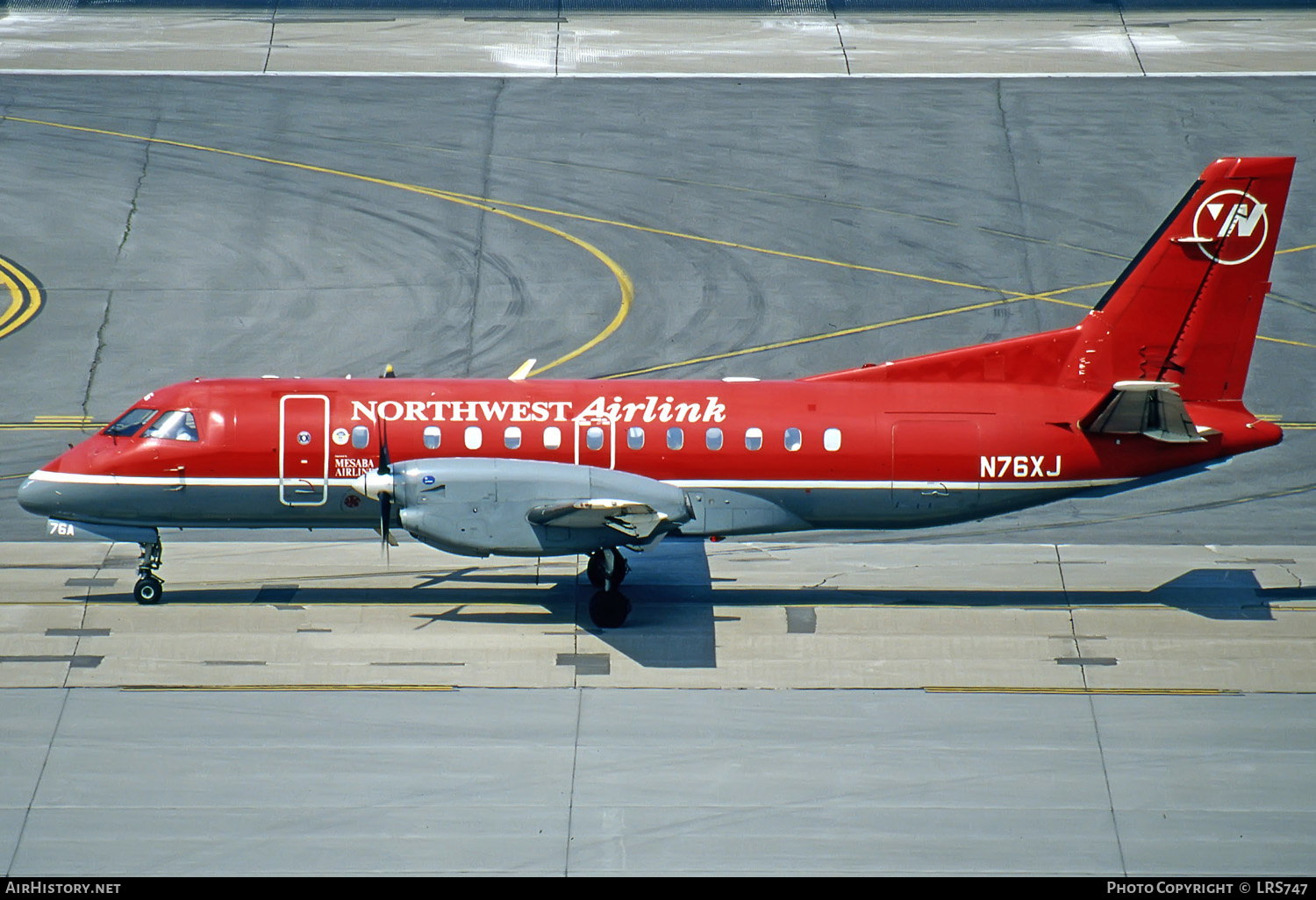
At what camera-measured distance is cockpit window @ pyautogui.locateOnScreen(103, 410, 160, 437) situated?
2547cm

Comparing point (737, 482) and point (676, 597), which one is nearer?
point (737, 482)

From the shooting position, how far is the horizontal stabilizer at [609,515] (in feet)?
76.0

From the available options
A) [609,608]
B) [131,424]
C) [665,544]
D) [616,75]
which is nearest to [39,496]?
[131,424]

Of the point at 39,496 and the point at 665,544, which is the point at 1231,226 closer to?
the point at 665,544

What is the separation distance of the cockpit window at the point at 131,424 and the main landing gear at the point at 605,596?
7.87m

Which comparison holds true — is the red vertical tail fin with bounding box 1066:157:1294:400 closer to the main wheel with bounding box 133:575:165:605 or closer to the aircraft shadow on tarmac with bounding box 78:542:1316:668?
the aircraft shadow on tarmac with bounding box 78:542:1316:668

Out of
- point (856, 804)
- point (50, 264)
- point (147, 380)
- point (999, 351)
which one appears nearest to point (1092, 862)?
point (856, 804)

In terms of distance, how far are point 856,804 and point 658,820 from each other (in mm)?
2650

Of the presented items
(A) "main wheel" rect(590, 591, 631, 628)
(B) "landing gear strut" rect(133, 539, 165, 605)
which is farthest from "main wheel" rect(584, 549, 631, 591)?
(B) "landing gear strut" rect(133, 539, 165, 605)

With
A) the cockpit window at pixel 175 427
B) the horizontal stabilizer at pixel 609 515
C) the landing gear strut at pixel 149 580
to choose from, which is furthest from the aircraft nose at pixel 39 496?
the horizontal stabilizer at pixel 609 515

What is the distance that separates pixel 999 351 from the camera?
85.2 feet

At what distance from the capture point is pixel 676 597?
26438mm

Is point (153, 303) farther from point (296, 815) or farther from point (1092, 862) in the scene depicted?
point (1092, 862)

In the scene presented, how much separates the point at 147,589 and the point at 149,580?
16cm
